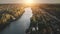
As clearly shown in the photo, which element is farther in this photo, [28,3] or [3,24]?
[28,3]

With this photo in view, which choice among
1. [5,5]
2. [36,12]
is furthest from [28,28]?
[5,5]

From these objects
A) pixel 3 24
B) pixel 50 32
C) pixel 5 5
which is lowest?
pixel 50 32

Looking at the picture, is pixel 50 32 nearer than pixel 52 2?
Yes

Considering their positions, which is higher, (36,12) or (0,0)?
(0,0)

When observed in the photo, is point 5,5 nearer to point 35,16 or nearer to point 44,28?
point 35,16

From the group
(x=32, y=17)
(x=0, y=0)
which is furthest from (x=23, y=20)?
(x=0, y=0)

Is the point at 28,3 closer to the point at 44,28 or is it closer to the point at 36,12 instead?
the point at 36,12

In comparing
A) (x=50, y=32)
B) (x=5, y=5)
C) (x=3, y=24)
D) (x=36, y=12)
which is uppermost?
(x=5, y=5)

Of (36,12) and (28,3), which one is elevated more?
(28,3)
